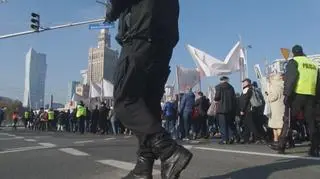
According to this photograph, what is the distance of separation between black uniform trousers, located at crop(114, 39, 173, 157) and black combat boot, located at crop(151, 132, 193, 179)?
82mm

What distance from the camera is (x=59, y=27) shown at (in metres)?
34.2

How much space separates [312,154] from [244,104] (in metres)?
6.22

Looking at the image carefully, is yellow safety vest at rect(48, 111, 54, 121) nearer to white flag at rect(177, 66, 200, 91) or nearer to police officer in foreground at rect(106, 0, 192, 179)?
white flag at rect(177, 66, 200, 91)

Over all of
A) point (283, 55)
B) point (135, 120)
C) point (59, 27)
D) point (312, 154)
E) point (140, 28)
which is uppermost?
point (59, 27)

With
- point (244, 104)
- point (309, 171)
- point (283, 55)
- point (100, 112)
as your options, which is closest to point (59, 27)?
point (100, 112)

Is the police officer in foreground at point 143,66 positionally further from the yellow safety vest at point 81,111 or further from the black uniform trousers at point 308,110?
the yellow safety vest at point 81,111

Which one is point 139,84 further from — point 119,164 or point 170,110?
point 170,110

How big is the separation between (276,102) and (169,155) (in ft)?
29.0

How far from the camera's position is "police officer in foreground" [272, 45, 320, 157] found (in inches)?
301

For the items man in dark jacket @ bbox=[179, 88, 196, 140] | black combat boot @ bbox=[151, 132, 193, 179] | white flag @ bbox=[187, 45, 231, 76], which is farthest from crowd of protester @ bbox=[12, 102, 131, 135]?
black combat boot @ bbox=[151, 132, 193, 179]

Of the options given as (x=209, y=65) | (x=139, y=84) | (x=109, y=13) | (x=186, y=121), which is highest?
(x=209, y=65)

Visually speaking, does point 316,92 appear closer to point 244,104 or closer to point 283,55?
point 244,104

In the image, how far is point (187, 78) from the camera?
24.6 metres

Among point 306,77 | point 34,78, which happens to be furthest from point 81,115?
point 34,78
